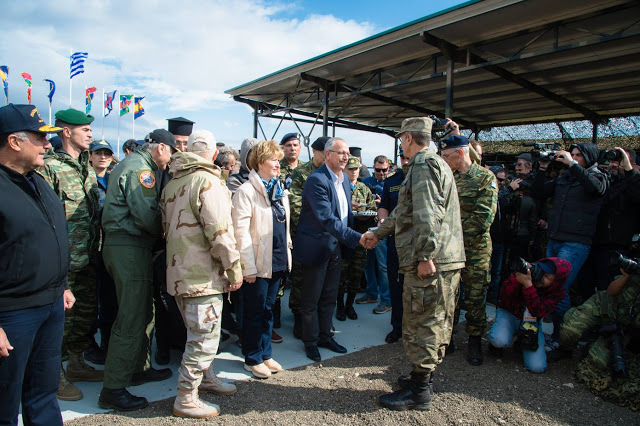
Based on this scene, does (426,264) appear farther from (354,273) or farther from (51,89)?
A: (51,89)

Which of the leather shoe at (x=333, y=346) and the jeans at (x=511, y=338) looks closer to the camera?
the jeans at (x=511, y=338)

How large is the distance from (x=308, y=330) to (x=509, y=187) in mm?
3198

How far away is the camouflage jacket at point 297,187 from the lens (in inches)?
171

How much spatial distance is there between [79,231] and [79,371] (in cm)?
107

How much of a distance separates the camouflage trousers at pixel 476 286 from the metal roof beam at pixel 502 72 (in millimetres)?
4313

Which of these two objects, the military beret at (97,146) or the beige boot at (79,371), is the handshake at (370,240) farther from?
the military beret at (97,146)

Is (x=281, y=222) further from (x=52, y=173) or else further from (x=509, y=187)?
(x=509, y=187)

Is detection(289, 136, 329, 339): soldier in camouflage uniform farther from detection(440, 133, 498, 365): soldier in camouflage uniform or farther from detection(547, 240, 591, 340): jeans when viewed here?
detection(547, 240, 591, 340): jeans

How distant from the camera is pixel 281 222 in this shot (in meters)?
3.28

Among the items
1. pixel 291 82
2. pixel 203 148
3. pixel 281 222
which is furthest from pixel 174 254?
pixel 291 82

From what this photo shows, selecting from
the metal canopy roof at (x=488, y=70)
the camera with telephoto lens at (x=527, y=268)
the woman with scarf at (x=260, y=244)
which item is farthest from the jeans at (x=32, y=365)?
the metal canopy roof at (x=488, y=70)

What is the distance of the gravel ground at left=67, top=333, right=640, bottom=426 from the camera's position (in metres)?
2.63

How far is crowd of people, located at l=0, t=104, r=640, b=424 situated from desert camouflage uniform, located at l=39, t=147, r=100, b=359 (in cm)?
1

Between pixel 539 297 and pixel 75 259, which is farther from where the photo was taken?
pixel 539 297
